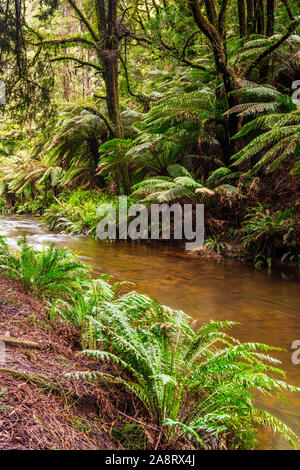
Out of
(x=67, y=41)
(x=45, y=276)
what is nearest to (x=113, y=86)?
(x=67, y=41)

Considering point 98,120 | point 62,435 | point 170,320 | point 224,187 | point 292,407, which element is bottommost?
point 292,407

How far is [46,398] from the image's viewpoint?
1.25 meters

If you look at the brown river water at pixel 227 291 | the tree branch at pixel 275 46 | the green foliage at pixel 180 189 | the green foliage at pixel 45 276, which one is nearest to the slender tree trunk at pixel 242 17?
the tree branch at pixel 275 46

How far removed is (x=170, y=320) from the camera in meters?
1.95

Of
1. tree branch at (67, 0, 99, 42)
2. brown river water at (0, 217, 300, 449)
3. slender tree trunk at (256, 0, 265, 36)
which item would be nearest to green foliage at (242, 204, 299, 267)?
brown river water at (0, 217, 300, 449)

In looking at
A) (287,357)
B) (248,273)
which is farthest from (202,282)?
(287,357)

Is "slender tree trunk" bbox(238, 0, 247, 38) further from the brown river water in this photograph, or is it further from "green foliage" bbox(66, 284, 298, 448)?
"green foliage" bbox(66, 284, 298, 448)

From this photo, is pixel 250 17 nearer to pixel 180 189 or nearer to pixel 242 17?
pixel 242 17

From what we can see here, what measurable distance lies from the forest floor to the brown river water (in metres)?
0.74

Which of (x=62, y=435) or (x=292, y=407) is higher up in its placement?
(x=62, y=435)

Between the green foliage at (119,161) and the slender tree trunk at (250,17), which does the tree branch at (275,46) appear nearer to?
the slender tree trunk at (250,17)

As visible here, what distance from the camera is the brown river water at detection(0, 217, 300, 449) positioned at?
7.23 feet

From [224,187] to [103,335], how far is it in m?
4.19
